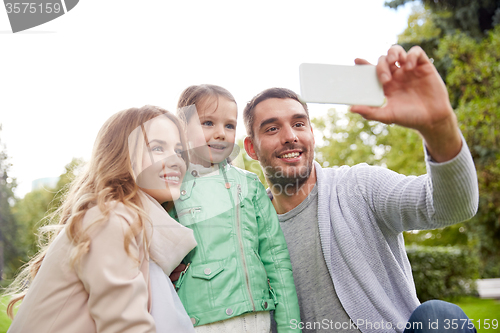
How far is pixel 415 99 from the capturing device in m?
1.27

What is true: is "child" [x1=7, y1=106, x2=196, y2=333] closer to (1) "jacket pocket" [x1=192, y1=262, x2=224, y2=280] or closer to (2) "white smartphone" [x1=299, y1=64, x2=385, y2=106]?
(1) "jacket pocket" [x1=192, y1=262, x2=224, y2=280]

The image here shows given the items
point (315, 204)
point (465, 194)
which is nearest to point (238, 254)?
point (315, 204)

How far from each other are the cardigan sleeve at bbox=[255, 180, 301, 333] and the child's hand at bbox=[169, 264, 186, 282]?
417 millimetres

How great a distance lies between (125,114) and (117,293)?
86 cm

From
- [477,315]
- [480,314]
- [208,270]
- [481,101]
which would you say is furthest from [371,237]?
[481,101]

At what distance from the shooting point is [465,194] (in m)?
1.37

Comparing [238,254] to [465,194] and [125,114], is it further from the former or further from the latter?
[465,194]

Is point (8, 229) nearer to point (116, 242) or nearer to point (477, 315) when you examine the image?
point (116, 242)

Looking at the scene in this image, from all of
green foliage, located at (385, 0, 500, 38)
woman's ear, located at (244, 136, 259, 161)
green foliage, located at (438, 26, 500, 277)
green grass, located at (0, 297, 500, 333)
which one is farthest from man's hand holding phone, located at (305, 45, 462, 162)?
green foliage, located at (385, 0, 500, 38)

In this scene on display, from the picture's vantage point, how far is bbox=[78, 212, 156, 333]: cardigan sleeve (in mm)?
1293

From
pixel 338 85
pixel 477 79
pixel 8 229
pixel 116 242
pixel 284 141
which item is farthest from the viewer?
pixel 8 229

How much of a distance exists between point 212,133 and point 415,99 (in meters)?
0.98

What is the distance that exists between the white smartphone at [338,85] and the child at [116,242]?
817 millimetres

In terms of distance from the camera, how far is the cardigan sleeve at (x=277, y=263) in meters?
1.75
